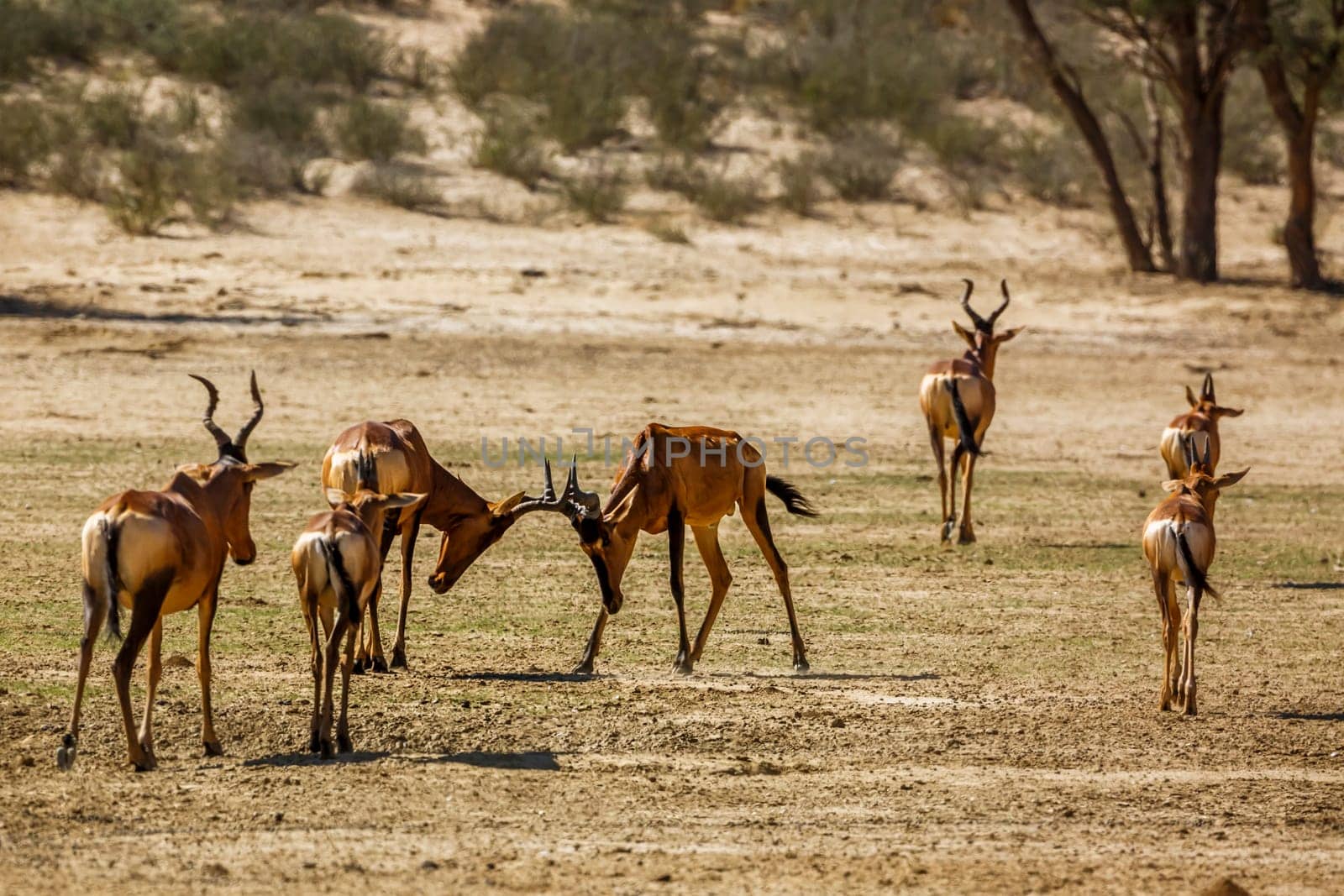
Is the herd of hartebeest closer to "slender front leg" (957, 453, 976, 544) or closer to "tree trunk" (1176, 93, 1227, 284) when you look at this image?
"slender front leg" (957, 453, 976, 544)

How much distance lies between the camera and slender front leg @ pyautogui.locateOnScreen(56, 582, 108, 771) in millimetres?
8797

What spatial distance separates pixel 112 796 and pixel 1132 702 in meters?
5.84

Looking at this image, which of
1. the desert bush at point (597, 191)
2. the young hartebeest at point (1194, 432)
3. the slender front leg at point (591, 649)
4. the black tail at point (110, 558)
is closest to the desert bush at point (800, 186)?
the desert bush at point (597, 191)

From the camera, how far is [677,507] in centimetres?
Result: 1222

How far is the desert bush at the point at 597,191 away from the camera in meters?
30.9

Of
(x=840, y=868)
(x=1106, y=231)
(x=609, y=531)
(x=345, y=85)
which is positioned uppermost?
(x=345, y=85)

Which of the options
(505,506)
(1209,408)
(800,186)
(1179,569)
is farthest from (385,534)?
(800,186)

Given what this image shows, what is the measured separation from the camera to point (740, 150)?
35656mm

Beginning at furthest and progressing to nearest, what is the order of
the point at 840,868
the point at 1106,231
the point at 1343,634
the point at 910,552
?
the point at 1106,231
the point at 910,552
the point at 1343,634
the point at 840,868

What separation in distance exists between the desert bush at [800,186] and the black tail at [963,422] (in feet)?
49.5

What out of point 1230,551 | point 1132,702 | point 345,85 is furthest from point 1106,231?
point 1132,702

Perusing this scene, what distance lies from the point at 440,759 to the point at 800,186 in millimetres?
23685

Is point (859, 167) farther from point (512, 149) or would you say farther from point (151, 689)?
point (151, 689)

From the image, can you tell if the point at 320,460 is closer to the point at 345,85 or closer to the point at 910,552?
the point at 910,552
